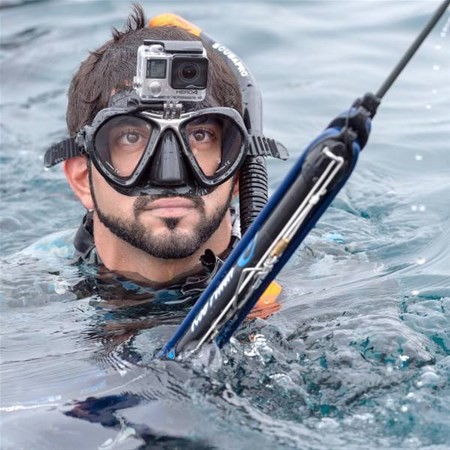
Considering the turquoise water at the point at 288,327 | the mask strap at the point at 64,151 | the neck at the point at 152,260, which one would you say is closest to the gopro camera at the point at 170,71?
the mask strap at the point at 64,151

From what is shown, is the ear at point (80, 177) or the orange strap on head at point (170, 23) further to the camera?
the orange strap on head at point (170, 23)

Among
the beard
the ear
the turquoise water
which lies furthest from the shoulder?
the beard

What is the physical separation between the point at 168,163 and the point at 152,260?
0.49 meters

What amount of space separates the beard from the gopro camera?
1.09ft

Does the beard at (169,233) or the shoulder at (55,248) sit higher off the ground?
the beard at (169,233)

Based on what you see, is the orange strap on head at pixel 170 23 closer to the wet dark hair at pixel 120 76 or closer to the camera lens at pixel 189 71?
the wet dark hair at pixel 120 76

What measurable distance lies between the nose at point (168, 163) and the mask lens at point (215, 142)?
0.35ft

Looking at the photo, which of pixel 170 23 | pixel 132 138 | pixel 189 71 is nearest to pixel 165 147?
pixel 132 138

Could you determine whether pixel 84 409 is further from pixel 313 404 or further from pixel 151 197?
pixel 151 197

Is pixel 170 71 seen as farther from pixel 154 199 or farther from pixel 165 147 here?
pixel 154 199

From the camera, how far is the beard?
356 cm

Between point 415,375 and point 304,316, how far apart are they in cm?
60

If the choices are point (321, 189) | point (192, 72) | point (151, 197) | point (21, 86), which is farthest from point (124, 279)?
point (21, 86)

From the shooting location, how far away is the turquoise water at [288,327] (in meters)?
2.81
